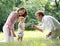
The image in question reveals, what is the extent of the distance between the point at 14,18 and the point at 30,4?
7819 millimetres

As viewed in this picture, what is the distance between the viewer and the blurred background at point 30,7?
35.9 ft

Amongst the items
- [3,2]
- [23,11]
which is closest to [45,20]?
[23,11]

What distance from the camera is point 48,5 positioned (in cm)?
1195

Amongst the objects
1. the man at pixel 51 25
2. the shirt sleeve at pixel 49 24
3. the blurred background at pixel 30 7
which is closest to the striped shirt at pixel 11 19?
the man at pixel 51 25

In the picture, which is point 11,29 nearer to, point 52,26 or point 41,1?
point 52,26

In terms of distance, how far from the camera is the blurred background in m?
10.9

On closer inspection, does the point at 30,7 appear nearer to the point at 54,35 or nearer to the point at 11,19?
the point at 11,19

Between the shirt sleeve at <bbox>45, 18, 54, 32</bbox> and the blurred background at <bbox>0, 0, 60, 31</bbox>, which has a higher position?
the shirt sleeve at <bbox>45, 18, 54, 32</bbox>

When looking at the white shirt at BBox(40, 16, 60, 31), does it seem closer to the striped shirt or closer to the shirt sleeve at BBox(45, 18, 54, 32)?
the shirt sleeve at BBox(45, 18, 54, 32)

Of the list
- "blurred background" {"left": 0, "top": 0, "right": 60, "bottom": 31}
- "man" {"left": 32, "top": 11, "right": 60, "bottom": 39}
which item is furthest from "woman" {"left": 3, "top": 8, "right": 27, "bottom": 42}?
"blurred background" {"left": 0, "top": 0, "right": 60, "bottom": 31}

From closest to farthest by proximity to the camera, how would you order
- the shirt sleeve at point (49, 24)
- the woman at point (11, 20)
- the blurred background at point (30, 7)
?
the shirt sleeve at point (49, 24) → the woman at point (11, 20) → the blurred background at point (30, 7)

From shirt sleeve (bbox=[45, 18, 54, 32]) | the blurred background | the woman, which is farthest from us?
the blurred background

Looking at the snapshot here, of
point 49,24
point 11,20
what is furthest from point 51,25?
point 11,20

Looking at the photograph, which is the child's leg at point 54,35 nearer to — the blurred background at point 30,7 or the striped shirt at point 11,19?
the striped shirt at point 11,19
